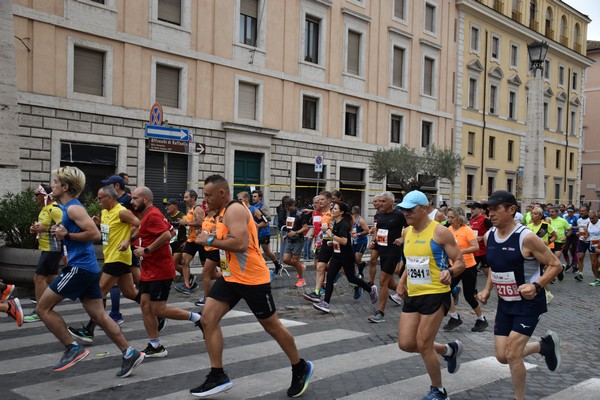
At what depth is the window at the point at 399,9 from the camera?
3384 centimetres

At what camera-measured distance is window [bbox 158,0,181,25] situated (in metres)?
23.4

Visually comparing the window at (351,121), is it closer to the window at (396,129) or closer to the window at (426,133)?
the window at (396,129)

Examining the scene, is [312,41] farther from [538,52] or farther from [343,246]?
Answer: [343,246]

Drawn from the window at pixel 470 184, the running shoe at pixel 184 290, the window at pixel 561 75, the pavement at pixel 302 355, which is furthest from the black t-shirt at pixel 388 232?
the window at pixel 561 75

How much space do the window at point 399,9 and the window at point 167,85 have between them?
14.7m

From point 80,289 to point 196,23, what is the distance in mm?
19767

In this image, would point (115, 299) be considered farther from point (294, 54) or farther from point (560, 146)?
point (560, 146)

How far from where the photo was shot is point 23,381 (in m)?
5.73

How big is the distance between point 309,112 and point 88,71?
36.6 ft

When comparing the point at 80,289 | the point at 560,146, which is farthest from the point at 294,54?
the point at 560,146

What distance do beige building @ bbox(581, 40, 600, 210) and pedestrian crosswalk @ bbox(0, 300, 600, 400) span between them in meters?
57.6

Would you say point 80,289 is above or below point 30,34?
below

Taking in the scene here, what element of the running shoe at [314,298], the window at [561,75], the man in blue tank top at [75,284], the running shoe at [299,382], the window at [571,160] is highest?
the window at [561,75]

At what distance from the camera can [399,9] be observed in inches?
1346
